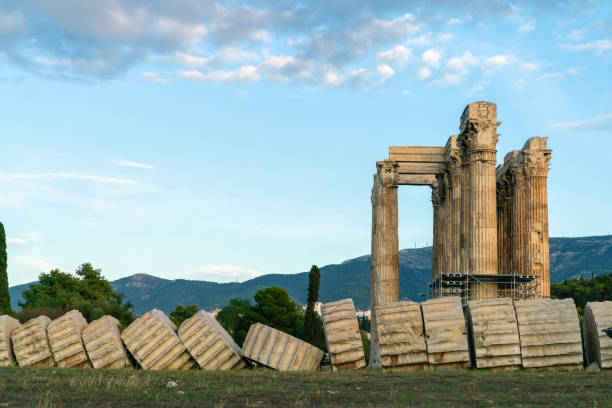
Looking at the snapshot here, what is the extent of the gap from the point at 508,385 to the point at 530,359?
4.30 m

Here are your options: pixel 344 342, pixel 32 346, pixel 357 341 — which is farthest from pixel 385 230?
pixel 32 346

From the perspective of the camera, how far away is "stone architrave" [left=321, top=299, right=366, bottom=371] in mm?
21375

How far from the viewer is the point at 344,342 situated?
21516mm

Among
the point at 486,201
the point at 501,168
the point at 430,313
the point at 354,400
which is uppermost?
the point at 501,168

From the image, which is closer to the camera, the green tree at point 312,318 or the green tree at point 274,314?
A: the green tree at point 312,318

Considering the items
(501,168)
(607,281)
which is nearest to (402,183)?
(501,168)

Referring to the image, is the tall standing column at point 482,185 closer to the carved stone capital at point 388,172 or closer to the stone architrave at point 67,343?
the carved stone capital at point 388,172

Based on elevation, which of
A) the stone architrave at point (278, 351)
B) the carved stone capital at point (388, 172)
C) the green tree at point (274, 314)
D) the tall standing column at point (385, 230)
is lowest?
the stone architrave at point (278, 351)

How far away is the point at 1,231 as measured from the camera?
5875 cm

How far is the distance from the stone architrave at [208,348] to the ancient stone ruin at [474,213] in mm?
7982

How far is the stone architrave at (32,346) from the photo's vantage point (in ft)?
73.6

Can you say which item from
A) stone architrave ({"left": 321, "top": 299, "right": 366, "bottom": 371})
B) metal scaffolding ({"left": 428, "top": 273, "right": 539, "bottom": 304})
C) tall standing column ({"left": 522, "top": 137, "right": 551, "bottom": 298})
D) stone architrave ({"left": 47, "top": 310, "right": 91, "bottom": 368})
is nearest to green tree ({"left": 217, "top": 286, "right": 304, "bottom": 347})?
metal scaffolding ({"left": 428, "top": 273, "right": 539, "bottom": 304})

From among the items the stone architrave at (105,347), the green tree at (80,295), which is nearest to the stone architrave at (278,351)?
the stone architrave at (105,347)

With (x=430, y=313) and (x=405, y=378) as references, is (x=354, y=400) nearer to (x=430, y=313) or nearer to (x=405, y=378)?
(x=405, y=378)
